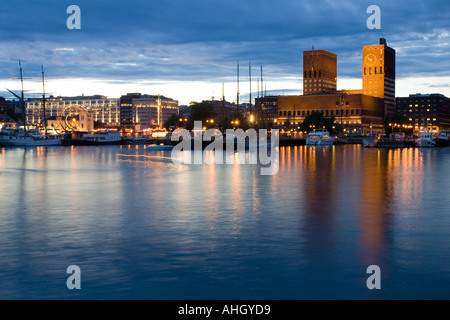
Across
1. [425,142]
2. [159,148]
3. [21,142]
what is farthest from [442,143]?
[21,142]

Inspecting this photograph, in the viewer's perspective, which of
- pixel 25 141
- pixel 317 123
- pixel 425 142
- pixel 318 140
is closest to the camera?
pixel 425 142

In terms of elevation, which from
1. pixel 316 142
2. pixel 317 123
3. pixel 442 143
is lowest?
pixel 442 143

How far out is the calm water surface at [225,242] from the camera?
13047mm

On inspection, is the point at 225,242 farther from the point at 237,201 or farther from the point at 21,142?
the point at 21,142

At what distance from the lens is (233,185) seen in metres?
36.8

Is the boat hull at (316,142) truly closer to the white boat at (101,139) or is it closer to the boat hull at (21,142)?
the white boat at (101,139)

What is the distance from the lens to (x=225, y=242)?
58.3ft

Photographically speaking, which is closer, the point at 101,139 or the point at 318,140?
the point at 318,140

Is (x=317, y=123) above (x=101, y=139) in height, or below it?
above

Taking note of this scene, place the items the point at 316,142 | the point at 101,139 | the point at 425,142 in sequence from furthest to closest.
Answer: the point at 101,139, the point at 316,142, the point at 425,142

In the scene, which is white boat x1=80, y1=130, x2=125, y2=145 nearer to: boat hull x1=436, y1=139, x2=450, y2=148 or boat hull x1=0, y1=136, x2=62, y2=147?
boat hull x1=0, y1=136, x2=62, y2=147

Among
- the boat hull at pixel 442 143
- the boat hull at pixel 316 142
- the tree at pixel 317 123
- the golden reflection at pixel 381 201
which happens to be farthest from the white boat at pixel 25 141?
the golden reflection at pixel 381 201
